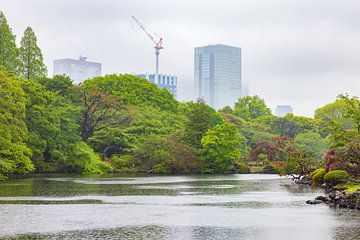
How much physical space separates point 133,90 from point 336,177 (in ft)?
140

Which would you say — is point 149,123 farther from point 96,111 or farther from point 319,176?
point 319,176

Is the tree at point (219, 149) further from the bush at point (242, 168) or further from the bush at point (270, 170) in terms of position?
the bush at point (270, 170)

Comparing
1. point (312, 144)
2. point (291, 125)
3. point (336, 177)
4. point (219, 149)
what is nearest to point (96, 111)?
point (219, 149)

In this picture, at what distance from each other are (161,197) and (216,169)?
33.3 metres

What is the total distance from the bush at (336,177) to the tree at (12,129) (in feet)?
70.2

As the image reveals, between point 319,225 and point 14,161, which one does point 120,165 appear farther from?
point 319,225

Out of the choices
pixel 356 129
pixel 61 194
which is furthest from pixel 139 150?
pixel 61 194

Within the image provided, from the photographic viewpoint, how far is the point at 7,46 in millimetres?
58969

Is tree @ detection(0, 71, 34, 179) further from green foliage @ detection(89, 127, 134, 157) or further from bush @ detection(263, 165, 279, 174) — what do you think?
bush @ detection(263, 165, 279, 174)

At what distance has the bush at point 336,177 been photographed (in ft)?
105

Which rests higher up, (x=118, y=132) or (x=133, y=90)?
(x=133, y=90)

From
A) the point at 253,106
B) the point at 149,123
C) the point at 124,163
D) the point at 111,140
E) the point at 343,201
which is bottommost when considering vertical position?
the point at 343,201

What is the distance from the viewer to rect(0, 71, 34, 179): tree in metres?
40.0

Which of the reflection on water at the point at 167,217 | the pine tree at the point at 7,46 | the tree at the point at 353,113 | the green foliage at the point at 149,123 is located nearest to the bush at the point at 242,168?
the green foliage at the point at 149,123
